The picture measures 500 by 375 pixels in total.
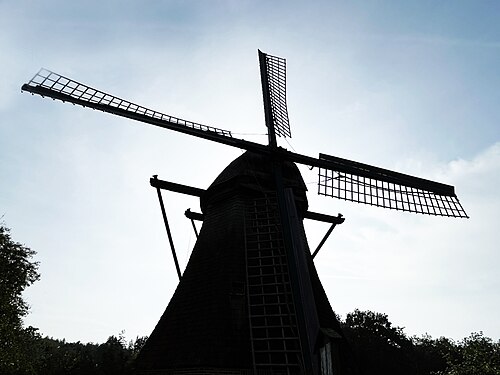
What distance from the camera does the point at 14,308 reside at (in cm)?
1773

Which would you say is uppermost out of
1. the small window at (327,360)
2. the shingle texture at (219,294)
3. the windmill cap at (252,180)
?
the windmill cap at (252,180)

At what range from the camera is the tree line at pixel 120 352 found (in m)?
16.8

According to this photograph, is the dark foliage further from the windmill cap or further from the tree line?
the windmill cap

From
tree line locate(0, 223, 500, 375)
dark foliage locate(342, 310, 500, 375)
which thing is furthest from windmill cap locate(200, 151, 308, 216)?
dark foliage locate(342, 310, 500, 375)

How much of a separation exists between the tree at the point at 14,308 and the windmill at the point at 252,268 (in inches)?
364

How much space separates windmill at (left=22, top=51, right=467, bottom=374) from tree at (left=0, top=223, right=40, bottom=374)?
9.24m

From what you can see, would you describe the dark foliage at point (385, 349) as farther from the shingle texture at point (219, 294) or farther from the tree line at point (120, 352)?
the shingle texture at point (219, 294)

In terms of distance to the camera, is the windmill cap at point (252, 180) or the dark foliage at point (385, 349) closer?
the windmill cap at point (252, 180)

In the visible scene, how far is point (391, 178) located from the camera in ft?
43.5

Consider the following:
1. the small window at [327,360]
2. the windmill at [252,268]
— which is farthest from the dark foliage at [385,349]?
the small window at [327,360]

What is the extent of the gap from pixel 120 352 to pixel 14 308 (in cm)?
1596

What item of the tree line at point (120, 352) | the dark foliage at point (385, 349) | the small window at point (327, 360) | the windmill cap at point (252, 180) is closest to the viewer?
the small window at point (327, 360)

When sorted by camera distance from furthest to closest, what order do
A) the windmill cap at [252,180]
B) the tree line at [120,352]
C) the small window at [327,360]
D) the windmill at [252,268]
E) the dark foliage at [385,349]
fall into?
the dark foliage at [385,349], the tree line at [120,352], the windmill cap at [252,180], the windmill at [252,268], the small window at [327,360]

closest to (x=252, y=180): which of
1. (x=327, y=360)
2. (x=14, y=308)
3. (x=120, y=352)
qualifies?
(x=327, y=360)
